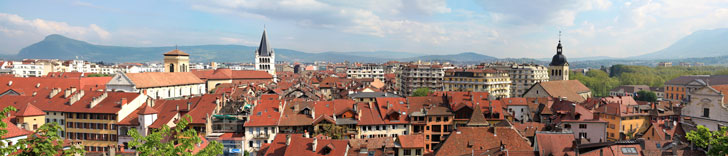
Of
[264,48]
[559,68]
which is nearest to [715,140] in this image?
[559,68]

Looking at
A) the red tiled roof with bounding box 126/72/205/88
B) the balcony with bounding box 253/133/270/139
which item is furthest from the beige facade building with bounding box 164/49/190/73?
the balcony with bounding box 253/133/270/139

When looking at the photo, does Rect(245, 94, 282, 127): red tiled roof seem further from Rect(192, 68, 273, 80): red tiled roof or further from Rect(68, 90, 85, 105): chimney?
Rect(192, 68, 273, 80): red tiled roof

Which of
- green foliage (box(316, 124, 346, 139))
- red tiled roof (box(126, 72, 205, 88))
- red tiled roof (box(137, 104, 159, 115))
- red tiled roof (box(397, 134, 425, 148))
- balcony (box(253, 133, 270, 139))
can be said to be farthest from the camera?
red tiled roof (box(126, 72, 205, 88))

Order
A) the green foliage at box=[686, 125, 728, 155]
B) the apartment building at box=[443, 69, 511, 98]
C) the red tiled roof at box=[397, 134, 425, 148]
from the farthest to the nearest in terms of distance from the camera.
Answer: the apartment building at box=[443, 69, 511, 98]
the red tiled roof at box=[397, 134, 425, 148]
the green foliage at box=[686, 125, 728, 155]

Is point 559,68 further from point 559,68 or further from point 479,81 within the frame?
point 479,81

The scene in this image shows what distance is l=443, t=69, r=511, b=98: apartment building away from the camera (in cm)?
10444

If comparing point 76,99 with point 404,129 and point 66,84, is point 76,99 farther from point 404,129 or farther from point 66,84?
point 404,129

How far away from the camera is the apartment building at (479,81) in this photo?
104438mm

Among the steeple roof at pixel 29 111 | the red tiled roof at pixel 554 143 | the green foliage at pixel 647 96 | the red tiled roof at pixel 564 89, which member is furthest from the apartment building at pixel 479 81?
the steeple roof at pixel 29 111

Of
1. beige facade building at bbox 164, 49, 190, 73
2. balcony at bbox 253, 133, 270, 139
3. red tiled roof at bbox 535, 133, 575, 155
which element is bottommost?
balcony at bbox 253, 133, 270, 139

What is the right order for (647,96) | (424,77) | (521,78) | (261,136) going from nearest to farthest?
(261,136)
(647,96)
(424,77)
(521,78)

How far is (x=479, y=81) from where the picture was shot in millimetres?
104750

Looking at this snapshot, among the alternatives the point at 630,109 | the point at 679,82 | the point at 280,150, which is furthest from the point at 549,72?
the point at 280,150

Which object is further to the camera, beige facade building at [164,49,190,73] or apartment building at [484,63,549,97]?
apartment building at [484,63,549,97]
